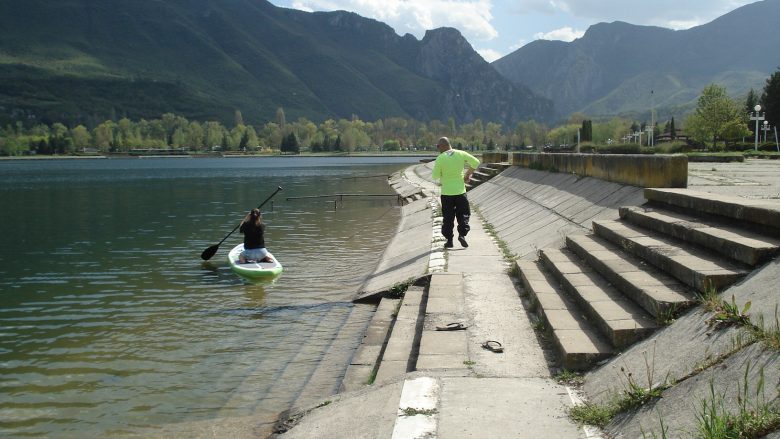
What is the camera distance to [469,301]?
9.91m

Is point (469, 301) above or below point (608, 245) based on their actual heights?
below

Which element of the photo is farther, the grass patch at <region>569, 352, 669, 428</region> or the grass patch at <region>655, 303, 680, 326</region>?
the grass patch at <region>655, 303, 680, 326</region>

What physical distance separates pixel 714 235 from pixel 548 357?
231 centimetres

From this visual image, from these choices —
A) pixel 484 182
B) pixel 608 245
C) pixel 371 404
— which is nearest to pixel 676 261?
pixel 608 245

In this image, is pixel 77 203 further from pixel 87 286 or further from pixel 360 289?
pixel 360 289

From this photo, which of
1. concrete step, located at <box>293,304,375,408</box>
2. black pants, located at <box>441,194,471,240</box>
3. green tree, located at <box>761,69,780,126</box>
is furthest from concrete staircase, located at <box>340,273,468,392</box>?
green tree, located at <box>761,69,780,126</box>

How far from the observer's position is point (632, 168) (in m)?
13.4

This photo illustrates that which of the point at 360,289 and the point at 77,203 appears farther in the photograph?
the point at 77,203

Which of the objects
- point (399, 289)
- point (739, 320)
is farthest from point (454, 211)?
point (739, 320)

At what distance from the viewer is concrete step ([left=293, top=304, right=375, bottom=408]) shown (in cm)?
861

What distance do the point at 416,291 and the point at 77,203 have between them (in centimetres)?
4066

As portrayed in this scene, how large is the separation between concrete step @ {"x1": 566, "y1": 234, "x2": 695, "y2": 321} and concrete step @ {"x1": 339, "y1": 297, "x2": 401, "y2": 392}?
3178mm

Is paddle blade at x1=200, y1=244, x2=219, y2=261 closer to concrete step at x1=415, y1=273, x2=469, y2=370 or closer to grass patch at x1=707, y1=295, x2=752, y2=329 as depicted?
concrete step at x1=415, y1=273, x2=469, y2=370

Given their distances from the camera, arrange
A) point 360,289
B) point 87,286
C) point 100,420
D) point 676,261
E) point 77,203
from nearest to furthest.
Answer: point 676,261, point 100,420, point 360,289, point 87,286, point 77,203
